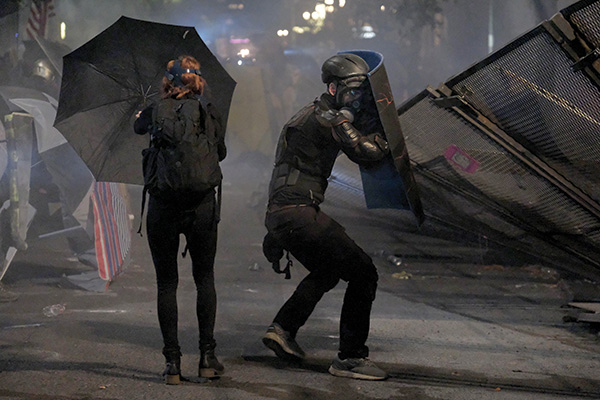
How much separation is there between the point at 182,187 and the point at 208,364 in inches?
43.6

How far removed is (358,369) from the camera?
415 cm

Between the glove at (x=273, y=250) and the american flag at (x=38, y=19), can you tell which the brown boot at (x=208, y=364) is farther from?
the american flag at (x=38, y=19)

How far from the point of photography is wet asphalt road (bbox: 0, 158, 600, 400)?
13.0 feet

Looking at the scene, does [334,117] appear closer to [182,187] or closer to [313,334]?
[182,187]

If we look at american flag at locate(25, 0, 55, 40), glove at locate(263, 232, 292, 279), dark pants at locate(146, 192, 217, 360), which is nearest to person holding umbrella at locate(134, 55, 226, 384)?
dark pants at locate(146, 192, 217, 360)

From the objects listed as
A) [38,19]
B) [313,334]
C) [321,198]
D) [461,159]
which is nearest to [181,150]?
[321,198]

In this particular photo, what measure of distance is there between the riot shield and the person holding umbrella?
94cm

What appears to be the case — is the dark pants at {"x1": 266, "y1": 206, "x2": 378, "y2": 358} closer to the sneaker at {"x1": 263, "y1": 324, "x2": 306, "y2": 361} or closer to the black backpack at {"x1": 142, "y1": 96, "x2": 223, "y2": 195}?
the sneaker at {"x1": 263, "y1": 324, "x2": 306, "y2": 361}

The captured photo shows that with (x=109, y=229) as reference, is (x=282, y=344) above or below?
below

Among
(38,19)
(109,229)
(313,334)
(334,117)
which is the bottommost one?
(313,334)

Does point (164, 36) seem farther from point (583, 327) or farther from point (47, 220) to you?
point (47, 220)

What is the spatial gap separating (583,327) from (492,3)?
83.8 feet

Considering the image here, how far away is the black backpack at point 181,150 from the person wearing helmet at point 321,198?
1.85ft

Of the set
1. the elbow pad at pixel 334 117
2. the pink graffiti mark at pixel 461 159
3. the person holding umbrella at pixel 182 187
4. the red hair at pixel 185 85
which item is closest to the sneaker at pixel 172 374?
the person holding umbrella at pixel 182 187
